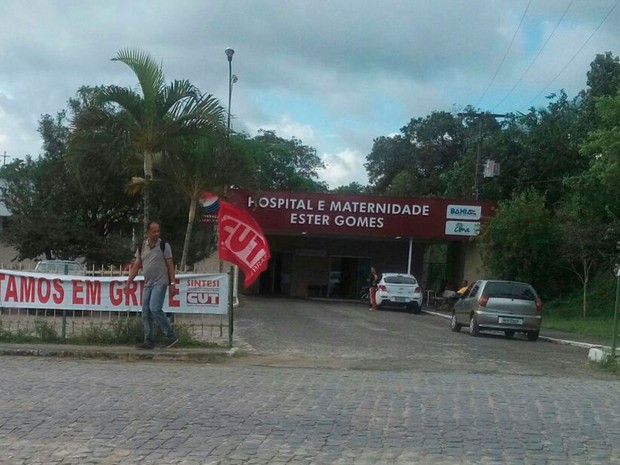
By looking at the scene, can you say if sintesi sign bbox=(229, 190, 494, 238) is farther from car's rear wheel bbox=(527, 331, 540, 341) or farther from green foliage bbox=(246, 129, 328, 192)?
green foliage bbox=(246, 129, 328, 192)

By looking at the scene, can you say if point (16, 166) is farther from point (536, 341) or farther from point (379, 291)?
point (536, 341)

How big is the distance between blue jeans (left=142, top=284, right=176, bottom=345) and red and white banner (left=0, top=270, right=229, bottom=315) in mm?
715

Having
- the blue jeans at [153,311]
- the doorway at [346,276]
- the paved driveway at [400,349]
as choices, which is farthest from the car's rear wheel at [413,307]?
the blue jeans at [153,311]

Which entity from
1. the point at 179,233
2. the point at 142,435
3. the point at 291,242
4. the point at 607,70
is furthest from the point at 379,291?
the point at 142,435

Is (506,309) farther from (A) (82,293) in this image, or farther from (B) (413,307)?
(B) (413,307)

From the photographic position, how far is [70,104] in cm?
3219

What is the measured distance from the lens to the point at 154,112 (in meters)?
15.0

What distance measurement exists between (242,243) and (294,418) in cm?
627

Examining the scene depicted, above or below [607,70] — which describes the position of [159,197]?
below

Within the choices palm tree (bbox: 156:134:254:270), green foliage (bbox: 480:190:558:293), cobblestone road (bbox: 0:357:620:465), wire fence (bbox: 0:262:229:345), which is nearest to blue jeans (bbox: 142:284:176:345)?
wire fence (bbox: 0:262:229:345)

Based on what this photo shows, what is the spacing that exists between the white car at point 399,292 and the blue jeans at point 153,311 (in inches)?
791

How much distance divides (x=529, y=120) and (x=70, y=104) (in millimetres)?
24711

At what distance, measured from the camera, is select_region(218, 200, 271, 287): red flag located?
46.0 ft

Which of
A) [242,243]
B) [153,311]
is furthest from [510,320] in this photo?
[153,311]
